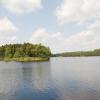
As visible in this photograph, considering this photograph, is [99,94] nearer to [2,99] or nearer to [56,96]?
[56,96]

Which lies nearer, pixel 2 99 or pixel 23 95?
pixel 2 99

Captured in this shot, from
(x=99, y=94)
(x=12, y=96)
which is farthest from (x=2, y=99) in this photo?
(x=99, y=94)

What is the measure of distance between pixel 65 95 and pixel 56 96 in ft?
6.68

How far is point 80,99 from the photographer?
132 feet

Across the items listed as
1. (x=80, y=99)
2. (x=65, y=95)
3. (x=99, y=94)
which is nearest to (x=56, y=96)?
(x=65, y=95)

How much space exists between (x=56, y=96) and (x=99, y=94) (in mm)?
9503

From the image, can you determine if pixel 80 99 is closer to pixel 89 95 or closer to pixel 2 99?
pixel 89 95

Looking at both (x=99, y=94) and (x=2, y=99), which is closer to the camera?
(x=2, y=99)

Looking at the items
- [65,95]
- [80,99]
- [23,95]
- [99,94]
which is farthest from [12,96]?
[99,94]

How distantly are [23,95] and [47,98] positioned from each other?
6.65 m

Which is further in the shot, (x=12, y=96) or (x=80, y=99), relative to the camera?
(x=12, y=96)

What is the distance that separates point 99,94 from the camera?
44.3 m

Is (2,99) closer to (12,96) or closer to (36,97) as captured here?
(12,96)

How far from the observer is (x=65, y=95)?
4434cm
